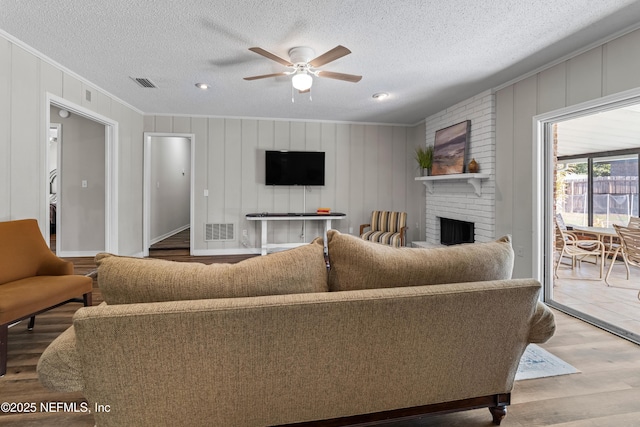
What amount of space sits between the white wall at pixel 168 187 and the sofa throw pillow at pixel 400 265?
5467mm

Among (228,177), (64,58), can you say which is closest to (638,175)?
(228,177)

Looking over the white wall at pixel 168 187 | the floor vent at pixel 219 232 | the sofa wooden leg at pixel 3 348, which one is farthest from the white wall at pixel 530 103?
the white wall at pixel 168 187

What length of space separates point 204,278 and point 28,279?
7.29 ft

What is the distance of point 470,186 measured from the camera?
4465 millimetres

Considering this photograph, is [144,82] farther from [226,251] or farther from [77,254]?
[77,254]

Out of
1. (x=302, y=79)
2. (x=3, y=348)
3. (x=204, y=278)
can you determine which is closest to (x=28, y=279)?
(x=3, y=348)

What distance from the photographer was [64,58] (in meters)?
3.19

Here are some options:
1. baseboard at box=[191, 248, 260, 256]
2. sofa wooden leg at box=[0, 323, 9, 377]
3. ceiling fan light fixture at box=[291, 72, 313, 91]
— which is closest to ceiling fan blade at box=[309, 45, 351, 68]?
ceiling fan light fixture at box=[291, 72, 313, 91]

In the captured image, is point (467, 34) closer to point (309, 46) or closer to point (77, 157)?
point (309, 46)

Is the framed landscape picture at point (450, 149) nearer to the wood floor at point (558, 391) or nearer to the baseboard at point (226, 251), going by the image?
the wood floor at point (558, 391)

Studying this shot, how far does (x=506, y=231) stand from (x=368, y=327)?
3327mm

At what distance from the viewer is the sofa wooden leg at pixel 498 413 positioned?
150 cm

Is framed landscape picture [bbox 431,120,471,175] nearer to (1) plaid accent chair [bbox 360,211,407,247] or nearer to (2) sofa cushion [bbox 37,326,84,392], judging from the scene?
(1) plaid accent chair [bbox 360,211,407,247]

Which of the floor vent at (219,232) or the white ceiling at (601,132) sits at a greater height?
the white ceiling at (601,132)
